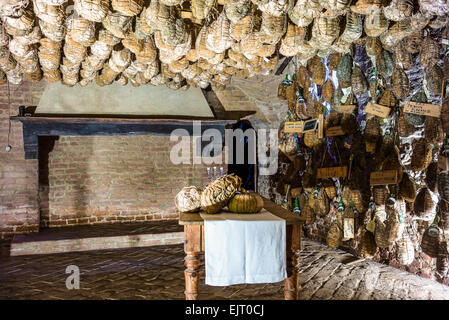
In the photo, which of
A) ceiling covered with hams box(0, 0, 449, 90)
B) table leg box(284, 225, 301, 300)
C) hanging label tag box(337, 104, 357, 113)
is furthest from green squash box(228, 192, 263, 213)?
hanging label tag box(337, 104, 357, 113)

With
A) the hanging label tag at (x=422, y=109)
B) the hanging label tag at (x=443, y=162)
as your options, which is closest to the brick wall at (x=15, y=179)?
the hanging label tag at (x=422, y=109)

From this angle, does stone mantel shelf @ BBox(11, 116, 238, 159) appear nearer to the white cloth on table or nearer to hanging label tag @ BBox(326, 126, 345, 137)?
hanging label tag @ BBox(326, 126, 345, 137)

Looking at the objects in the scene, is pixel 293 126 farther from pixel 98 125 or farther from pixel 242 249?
pixel 242 249

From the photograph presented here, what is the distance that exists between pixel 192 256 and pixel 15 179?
4915 mm

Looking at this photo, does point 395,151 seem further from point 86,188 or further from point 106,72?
point 86,188

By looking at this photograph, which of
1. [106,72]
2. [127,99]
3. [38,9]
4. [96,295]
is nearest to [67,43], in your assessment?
[38,9]

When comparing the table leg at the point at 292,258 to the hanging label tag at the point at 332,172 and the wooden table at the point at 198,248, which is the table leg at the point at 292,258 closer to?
the wooden table at the point at 198,248

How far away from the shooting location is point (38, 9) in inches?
123

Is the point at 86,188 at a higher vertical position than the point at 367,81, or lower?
lower

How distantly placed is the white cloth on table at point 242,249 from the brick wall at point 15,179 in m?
4.88

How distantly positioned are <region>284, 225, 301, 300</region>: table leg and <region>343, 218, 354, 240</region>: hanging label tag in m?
2.36

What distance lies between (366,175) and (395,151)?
61 cm

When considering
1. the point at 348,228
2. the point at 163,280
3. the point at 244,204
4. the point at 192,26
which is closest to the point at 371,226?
the point at 348,228

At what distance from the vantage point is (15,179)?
606 centimetres
